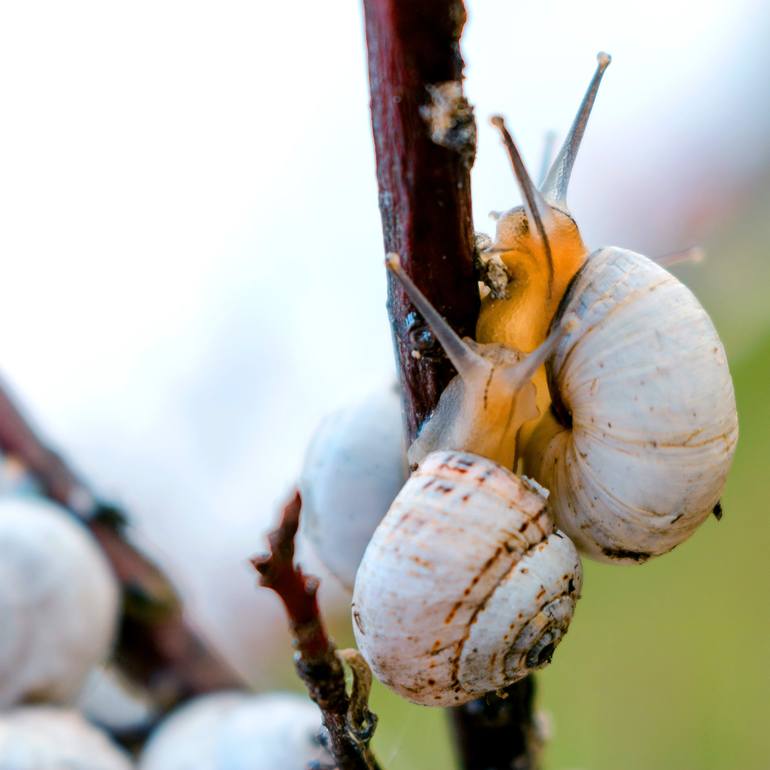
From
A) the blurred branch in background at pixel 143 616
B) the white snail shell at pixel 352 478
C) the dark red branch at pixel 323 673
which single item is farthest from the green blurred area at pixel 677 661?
the dark red branch at pixel 323 673

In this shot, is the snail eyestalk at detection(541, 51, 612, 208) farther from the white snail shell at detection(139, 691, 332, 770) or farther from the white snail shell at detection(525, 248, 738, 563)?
the white snail shell at detection(139, 691, 332, 770)

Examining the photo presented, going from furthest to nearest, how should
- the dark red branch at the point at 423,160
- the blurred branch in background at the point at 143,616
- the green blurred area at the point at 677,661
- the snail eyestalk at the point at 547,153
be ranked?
the green blurred area at the point at 677,661, the blurred branch in background at the point at 143,616, the snail eyestalk at the point at 547,153, the dark red branch at the point at 423,160

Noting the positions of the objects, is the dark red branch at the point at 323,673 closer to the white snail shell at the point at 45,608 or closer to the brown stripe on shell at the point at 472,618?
the brown stripe on shell at the point at 472,618

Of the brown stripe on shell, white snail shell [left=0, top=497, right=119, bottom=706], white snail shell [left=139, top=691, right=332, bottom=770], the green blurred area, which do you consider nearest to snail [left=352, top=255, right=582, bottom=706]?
the brown stripe on shell

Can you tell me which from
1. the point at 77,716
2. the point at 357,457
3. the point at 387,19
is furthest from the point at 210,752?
the point at 387,19

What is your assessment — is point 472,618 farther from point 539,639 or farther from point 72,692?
point 72,692

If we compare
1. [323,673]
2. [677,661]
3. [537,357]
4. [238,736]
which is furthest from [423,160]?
[677,661]
